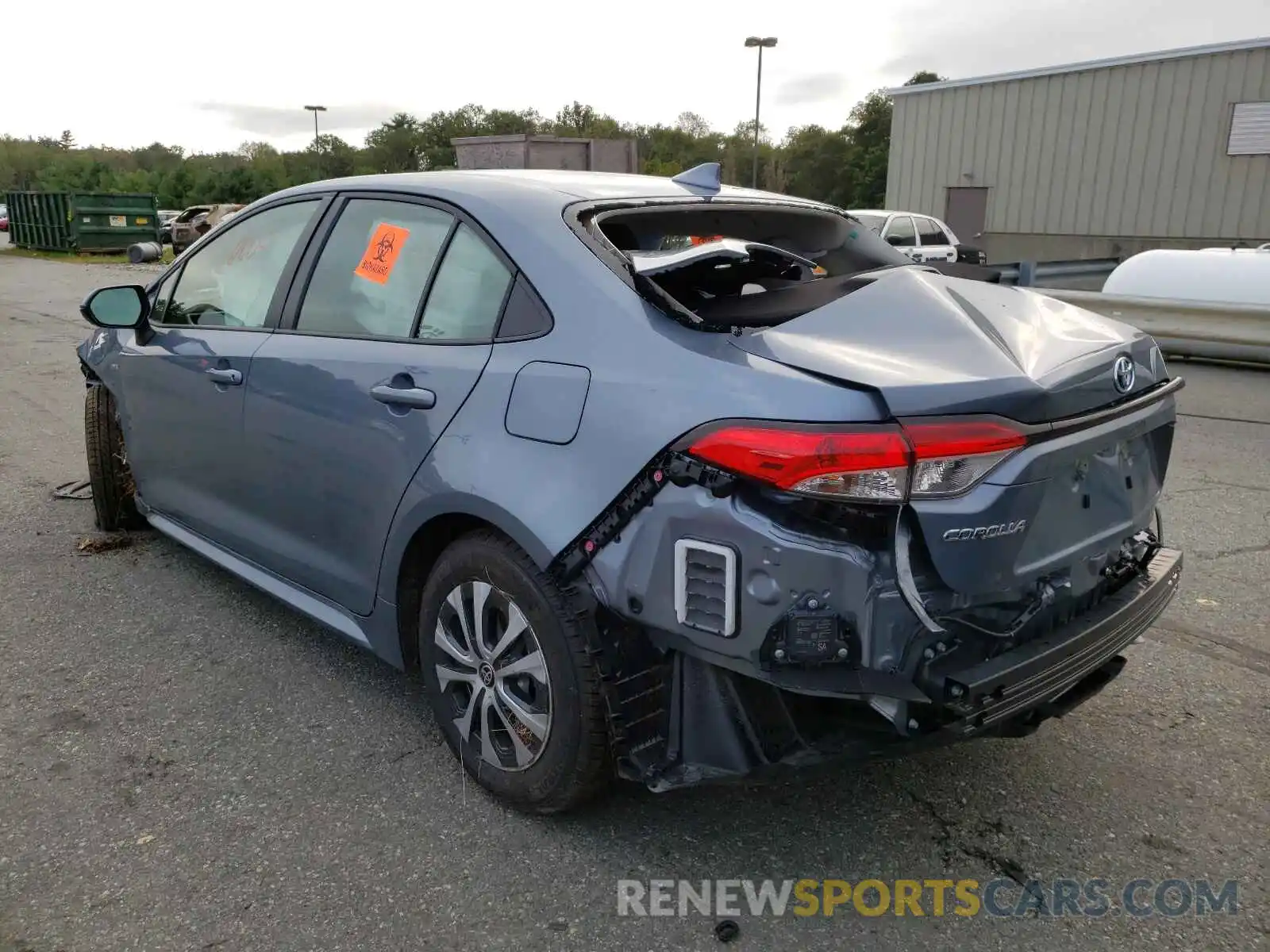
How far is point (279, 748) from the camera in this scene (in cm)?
307

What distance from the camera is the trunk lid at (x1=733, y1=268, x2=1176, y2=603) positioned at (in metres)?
2.11

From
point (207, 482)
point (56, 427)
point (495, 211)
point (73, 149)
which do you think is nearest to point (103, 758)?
point (207, 482)

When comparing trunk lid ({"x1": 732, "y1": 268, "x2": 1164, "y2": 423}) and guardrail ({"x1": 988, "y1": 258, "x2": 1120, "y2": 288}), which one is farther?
guardrail ({"x1": 988, "y1": 258, "x2": 1120, "y2": 288})

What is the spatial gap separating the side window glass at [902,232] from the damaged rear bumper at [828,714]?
49.1 ft

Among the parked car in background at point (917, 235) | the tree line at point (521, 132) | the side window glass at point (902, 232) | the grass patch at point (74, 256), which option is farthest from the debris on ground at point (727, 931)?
the tree line at point (521, 132)

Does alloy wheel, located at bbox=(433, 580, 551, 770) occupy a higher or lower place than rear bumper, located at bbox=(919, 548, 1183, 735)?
lower

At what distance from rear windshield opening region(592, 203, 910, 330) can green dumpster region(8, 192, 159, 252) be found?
1204 inches

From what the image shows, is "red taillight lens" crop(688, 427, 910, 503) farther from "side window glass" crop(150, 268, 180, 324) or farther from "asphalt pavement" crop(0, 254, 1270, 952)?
"side window glass" crop(150, 268, 180, 324)

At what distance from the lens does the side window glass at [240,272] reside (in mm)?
3568

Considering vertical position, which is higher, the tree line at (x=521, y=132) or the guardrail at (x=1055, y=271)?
the tree line at (x=521, y=132)

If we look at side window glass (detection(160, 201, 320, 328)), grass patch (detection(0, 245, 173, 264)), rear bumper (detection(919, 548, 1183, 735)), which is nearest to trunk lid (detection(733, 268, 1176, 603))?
rear bumper (detection(919, 548, 1183, 735))

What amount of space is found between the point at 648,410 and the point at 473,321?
0.76 meters

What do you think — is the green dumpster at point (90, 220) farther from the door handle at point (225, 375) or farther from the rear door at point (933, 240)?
the door handle at point (225, 375)

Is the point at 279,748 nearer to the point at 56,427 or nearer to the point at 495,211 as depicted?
the point at 495,211
